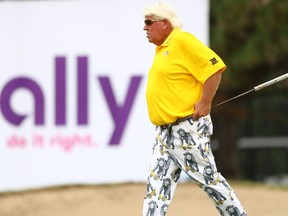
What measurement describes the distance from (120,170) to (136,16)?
1.62 m

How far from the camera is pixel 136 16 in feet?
40.5

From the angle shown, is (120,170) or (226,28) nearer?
(120,170)

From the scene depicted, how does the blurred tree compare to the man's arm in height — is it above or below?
below

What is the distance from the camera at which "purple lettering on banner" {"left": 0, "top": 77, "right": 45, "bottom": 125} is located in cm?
1234

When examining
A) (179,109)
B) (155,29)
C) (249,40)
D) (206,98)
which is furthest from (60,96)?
(206,98)

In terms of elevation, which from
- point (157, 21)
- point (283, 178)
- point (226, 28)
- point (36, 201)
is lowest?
point (283, 178)

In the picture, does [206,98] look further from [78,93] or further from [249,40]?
[249,40]

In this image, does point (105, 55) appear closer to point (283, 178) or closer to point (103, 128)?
point (103, 128)

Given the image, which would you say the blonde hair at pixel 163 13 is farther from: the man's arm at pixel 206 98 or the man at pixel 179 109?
the man's arm at pixel 206 98

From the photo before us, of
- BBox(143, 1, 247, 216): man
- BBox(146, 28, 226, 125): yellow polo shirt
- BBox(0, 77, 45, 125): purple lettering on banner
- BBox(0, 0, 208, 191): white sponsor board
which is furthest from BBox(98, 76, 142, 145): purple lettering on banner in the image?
BBox(146, 28, 226, 125): yellow polo shirt

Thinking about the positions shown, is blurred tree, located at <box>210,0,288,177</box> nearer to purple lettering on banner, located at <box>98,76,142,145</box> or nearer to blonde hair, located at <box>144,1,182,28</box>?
purple lettering on banner, located at <box>98,76,142,145</box>

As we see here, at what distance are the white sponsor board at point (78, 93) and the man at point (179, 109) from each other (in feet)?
15.4

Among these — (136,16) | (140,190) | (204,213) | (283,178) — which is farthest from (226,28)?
(283,178)

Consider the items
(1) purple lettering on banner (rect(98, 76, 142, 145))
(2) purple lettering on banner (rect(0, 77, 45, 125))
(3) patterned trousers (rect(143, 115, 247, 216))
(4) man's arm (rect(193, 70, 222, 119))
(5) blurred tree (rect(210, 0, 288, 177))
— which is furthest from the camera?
(5) blurred tree (rect(210, 0, 288, 177))
